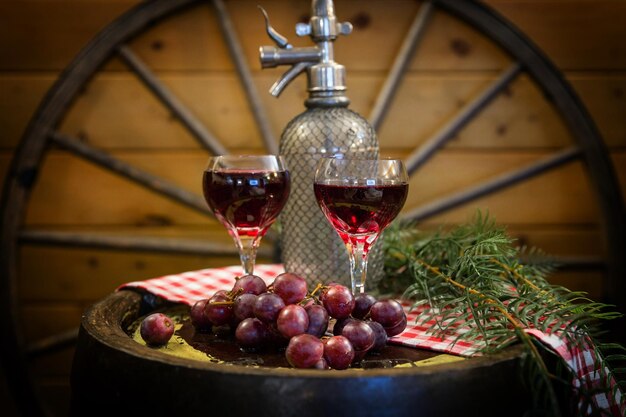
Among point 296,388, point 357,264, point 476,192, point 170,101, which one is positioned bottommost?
point 296,388

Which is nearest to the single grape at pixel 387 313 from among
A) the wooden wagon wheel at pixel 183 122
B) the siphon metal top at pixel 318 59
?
the siphon metal top at pixel 318 59

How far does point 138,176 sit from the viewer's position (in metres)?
1.79

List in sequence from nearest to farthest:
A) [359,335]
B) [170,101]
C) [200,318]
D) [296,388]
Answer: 1. [296,388]
2. [359,335]
3. [200,318]
4. [170,101]

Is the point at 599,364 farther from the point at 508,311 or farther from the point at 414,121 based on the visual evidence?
the point at 414,121

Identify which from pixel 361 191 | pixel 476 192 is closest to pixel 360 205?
pixel 361 191

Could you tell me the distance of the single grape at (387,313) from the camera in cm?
80

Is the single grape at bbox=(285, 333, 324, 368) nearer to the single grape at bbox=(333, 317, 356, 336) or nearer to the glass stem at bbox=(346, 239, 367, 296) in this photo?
the single grape at bbox=(333, 317, 356, 336)

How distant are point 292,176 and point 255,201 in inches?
4.9

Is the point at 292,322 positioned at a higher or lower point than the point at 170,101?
lower

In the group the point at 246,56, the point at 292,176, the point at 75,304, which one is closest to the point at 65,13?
the point at 246,56

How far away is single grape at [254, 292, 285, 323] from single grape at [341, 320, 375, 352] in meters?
0.08

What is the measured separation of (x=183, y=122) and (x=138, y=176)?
0.57 ft

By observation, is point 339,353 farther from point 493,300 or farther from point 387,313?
point 493,300

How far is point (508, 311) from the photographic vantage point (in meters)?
0.81
